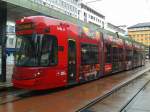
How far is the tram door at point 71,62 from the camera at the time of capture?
54.3 feet

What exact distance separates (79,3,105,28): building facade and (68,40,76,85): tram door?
84.1 meters

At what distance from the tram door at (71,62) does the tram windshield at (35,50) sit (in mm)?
1736

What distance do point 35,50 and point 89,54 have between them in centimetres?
612

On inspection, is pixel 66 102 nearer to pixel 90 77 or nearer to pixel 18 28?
pixel 18 28

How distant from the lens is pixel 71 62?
16.8 m

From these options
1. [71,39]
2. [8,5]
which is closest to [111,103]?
[71,39]

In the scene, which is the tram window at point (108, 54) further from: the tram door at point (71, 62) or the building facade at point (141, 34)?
the building facade at point (141, 34)

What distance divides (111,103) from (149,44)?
108 m

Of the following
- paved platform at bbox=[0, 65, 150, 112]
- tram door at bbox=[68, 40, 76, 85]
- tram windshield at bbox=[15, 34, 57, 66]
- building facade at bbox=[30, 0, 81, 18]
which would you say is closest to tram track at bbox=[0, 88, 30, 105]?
paved platform at bbox=[0, 65, 150, 112]

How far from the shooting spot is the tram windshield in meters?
14.2

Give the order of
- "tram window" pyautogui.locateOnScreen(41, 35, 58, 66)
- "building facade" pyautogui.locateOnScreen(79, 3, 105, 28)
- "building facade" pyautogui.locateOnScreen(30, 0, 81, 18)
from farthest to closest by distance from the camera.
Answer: "building facade" pyautogui.locateOnScreen(79, 3, 105, 28)
"building facade" pyautogui.locateOnScreen(30, 0, 81, 18)
"tram window" pyautogui.locateOnScreen(41, 35, 58, 66)

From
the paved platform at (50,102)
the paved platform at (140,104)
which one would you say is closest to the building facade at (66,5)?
the paved platform at (50,102)

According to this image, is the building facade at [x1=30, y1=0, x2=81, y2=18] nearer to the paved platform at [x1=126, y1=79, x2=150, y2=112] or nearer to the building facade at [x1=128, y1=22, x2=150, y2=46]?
the building facade at [x1=128, y1=22, x2=150, y2=46]

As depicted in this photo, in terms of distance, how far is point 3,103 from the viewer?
12.1 metres
